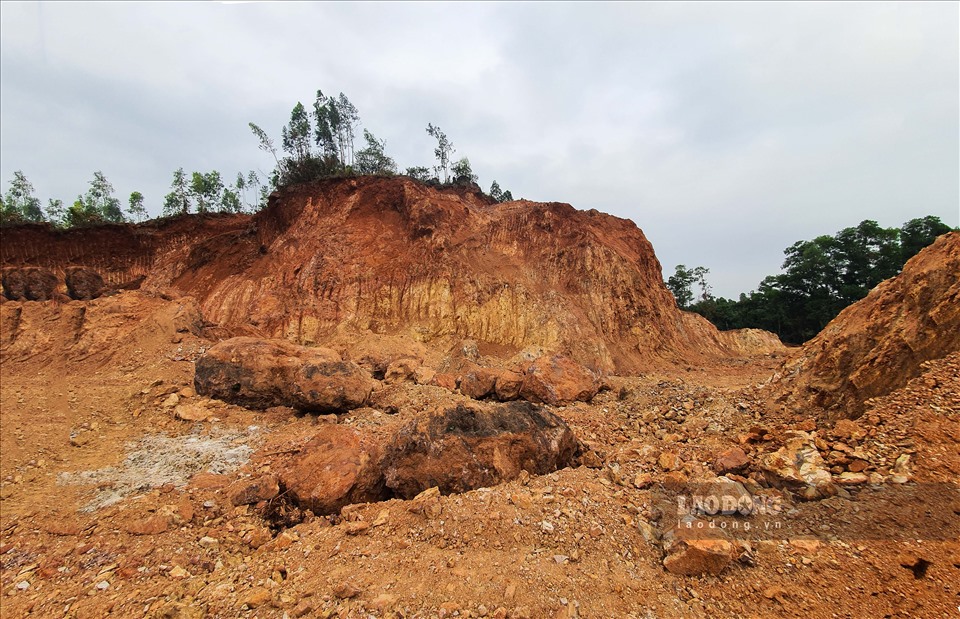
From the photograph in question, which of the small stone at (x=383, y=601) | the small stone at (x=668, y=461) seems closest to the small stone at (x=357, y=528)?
the small stone at (x=383, y=601)

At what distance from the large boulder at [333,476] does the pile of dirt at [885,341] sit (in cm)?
697

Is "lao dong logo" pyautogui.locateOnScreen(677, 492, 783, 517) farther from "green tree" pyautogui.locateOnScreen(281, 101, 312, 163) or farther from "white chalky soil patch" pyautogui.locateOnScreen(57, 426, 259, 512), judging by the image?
"green tree" pyautogui.locateOnScreen(281, 101, 312, 163)

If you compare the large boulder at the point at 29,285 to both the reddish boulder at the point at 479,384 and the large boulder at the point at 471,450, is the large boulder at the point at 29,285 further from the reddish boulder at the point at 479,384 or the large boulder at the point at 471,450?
the large boulder at the point at 471,450

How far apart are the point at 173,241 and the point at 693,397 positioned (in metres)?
29.9

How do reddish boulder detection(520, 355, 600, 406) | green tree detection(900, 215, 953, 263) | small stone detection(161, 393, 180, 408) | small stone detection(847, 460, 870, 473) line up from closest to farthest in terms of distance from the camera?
small stone detection(847, 460, 870, 473) → small stone detection(161, 393, 180, 408) → reddish boulder detection(520, 355, 600, 406) → green tree detection(900, 215, 953, 263)

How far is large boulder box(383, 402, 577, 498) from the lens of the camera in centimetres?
540

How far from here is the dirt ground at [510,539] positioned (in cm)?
329

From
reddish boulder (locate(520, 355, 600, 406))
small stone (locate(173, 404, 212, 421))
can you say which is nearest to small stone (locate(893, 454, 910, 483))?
reddish boulder (locate(520, 355, 600, 406))

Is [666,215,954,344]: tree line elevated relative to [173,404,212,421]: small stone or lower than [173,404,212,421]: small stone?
elevated

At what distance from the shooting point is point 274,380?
970 cm

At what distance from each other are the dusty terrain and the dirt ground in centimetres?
2

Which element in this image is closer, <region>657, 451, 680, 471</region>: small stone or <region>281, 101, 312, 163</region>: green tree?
<region>657, 451, 680, 471</region>: small stone

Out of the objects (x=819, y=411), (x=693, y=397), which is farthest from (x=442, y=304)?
(x=819, y=411)

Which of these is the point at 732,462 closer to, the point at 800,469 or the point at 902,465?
the point at 800,469
